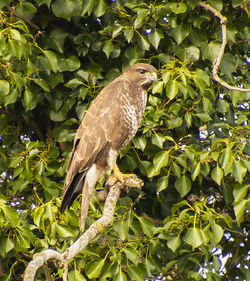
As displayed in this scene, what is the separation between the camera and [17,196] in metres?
5.03

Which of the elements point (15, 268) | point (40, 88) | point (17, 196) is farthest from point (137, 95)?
point (15, 268)

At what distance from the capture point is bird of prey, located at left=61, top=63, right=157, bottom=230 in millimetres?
4469

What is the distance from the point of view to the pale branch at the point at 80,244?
2.76 m

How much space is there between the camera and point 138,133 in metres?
4.81

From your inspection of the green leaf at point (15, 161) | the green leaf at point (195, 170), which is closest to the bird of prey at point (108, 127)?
the green leaf at point (15, 161)

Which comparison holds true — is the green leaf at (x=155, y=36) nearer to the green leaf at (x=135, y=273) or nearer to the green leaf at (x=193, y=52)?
the green leaf at (x=193, y=52)

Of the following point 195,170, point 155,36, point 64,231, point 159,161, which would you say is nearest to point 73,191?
point 64,231

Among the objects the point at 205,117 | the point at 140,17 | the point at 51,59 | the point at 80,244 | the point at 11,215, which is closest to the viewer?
the point at 80,244

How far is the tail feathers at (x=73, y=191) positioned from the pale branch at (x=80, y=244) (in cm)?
25

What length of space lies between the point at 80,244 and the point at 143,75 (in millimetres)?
1661

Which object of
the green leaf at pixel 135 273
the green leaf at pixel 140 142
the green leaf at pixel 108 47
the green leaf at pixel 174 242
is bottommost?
the green leaf at pixel 135 273

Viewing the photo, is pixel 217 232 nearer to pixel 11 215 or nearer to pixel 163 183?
pixel 163 183

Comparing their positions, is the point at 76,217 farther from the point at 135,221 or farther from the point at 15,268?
the point at 15,268

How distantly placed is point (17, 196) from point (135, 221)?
3.02ft
